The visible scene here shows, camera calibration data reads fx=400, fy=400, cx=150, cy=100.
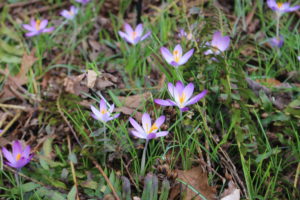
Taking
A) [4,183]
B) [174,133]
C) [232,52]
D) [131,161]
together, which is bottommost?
[4,183]

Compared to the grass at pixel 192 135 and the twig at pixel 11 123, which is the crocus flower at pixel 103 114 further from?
the twig at pixel 11 123

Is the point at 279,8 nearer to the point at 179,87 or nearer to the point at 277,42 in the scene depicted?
the point at 277,42

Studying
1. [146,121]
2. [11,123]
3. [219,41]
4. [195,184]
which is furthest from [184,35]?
[11,123]

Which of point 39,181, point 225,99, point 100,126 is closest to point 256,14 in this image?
point 225,99

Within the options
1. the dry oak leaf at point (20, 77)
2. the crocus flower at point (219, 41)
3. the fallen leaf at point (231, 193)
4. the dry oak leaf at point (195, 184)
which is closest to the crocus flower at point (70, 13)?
the dry oak leaf at point (20, 77)

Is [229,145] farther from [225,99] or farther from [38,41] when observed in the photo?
[38,41]
